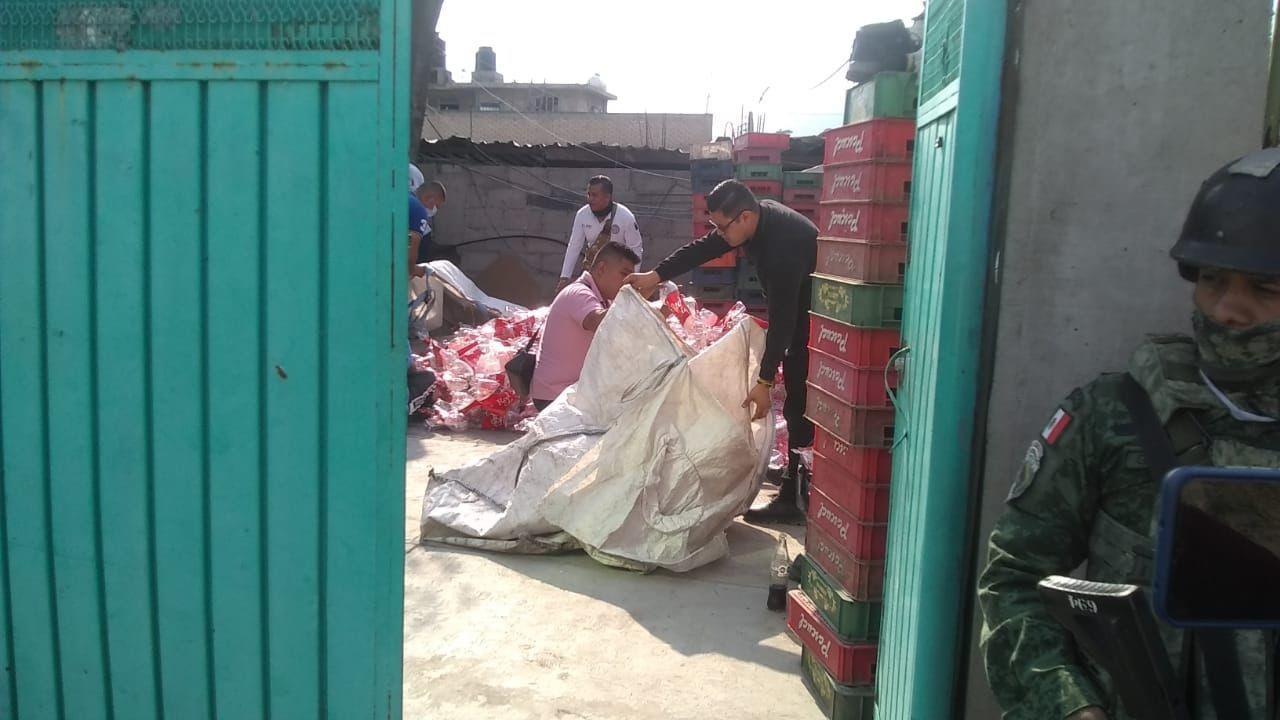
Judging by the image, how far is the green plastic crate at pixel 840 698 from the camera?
2.86m

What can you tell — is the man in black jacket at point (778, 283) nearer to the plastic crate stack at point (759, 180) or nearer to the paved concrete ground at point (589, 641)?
the paved concrete ground at point (589, 641)

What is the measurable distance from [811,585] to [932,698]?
114cm

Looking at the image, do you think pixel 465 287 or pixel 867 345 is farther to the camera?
pixel 465 287

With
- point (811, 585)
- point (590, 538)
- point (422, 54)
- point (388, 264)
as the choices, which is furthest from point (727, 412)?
point (422, 54)

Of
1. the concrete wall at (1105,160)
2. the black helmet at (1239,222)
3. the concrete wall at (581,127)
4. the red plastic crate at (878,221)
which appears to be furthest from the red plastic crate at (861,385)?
the concrete wall at (581,127)

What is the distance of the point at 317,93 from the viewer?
189 centimetres

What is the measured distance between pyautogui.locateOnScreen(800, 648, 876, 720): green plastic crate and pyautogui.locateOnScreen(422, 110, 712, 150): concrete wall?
21.6 metres

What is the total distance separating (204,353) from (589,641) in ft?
6.71

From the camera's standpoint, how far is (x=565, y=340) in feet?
18.0

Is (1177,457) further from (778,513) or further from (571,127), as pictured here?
(571,127)

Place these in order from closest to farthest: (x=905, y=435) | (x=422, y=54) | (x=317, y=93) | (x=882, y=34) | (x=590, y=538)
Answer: (x=317, y=93) → (x=905, y=435) → (x=882, y=34) → (x=590, y=538) → (x=422, y=54)

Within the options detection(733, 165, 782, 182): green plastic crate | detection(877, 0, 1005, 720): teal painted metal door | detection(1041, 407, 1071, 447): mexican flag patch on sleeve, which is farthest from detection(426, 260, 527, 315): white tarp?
detection(1041, 407, 1071, 447): mexican flag patch on sleeve

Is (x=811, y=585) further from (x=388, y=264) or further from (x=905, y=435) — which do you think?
(x=388, y=264)

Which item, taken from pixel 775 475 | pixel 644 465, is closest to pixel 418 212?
pixel 775 475
